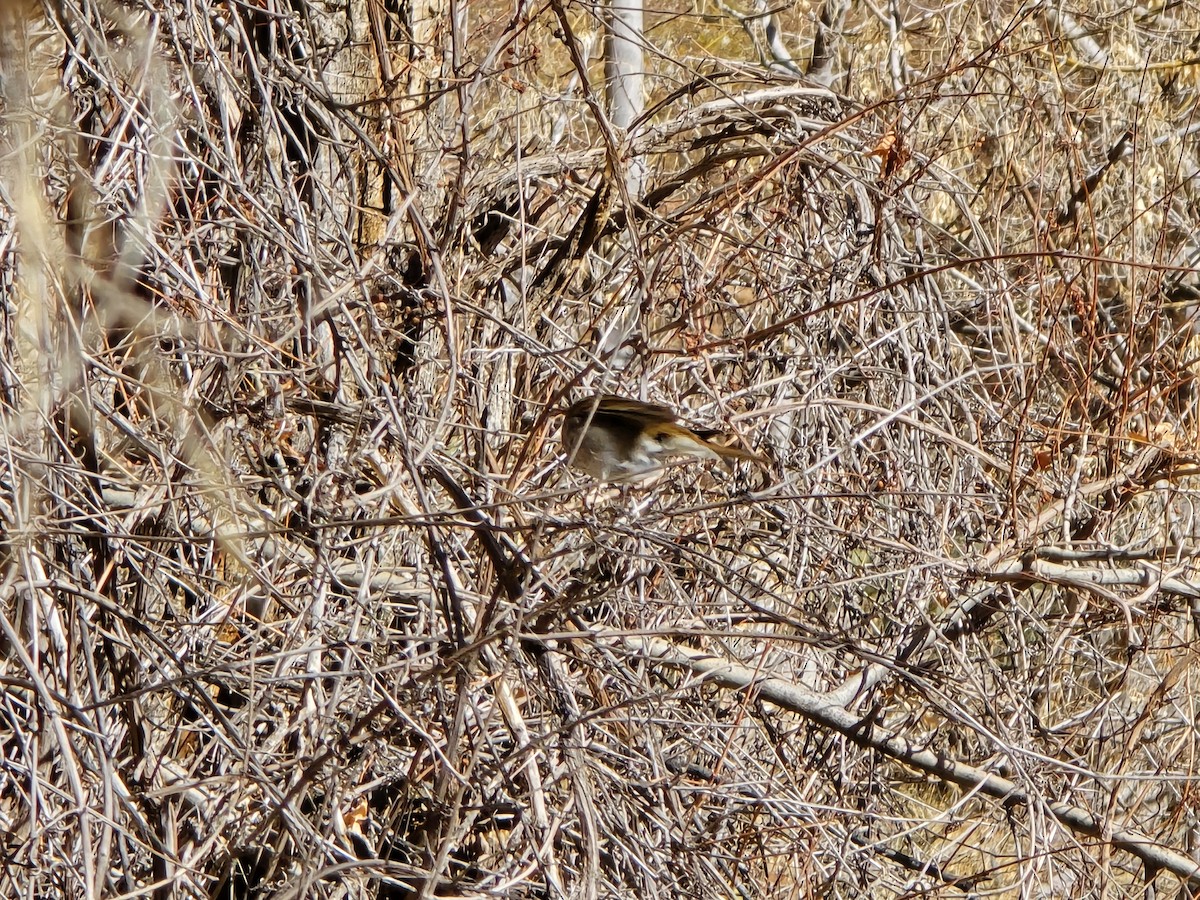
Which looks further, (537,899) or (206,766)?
(206,766)

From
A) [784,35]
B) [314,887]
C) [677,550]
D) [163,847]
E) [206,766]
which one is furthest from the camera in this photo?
[784,35]

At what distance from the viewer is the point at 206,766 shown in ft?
13.8

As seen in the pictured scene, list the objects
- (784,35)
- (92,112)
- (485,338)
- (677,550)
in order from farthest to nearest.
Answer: (784,35), (485,338), (92,112), (677,550)

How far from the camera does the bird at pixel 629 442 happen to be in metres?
3.82

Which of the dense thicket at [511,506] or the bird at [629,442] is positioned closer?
the dense thicket at [511,506]

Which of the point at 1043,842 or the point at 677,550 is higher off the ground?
the point at 677,550

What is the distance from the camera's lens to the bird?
12.5ft

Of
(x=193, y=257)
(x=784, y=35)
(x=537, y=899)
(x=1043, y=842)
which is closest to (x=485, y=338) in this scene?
(x=193, y=257)

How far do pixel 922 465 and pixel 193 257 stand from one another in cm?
242

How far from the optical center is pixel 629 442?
13.1ft

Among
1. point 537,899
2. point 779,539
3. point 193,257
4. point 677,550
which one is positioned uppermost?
point 193,257

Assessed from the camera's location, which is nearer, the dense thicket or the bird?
the dense thicket

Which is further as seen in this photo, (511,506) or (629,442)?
(629,442)

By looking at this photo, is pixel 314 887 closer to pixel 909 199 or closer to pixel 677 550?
pixel 677 550
